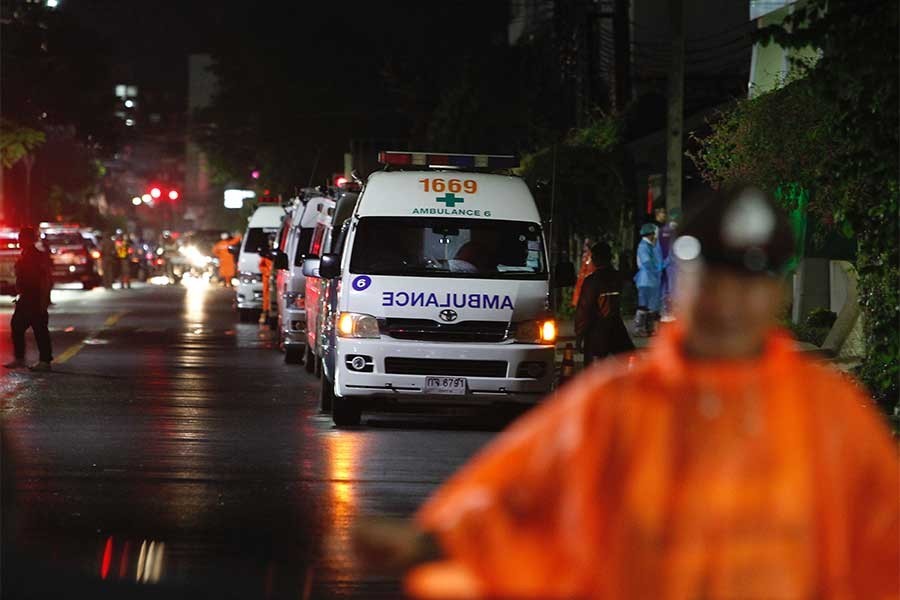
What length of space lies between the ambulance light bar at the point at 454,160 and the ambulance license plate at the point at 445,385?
2.25 m

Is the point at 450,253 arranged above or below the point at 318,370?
above

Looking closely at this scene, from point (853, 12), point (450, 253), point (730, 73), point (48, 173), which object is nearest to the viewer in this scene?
point (853, 12)

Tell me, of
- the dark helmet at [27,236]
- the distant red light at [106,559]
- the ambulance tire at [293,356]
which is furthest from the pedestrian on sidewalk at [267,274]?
the distant red light at [106,559]

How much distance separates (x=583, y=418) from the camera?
11.3ft

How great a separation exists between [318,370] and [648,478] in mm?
19334

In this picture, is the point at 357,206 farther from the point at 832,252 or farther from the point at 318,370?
the point at 832,252

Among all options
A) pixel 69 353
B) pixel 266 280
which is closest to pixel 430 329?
pixel 69 353

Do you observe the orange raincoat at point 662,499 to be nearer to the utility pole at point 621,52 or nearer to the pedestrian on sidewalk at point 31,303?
the pedestrian on sidewalk at point 31,303

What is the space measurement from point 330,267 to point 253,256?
1838 cm

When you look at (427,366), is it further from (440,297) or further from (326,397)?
(326,397)

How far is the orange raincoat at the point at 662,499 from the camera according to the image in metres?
3.42

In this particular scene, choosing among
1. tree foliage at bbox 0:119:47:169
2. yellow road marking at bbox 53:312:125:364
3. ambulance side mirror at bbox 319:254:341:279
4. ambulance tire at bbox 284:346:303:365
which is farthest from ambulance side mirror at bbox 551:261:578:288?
tree foliage at bbox 0:119:47:169

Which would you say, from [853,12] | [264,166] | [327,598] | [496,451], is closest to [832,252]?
[853,12]

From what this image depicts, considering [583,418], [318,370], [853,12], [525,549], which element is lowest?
[318,370]
